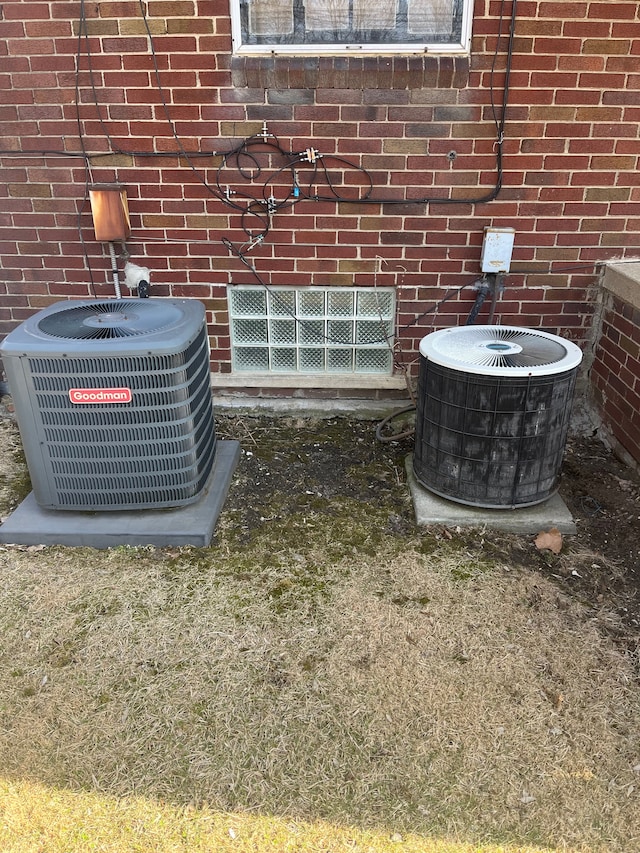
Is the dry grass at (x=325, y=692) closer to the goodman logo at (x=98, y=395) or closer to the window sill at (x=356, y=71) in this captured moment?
the goodman logo at (x=98, y=395)

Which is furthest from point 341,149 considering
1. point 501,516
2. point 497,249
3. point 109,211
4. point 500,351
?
point 501,516

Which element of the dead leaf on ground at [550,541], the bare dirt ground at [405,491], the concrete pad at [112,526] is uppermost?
the concrete pad at [112,526]

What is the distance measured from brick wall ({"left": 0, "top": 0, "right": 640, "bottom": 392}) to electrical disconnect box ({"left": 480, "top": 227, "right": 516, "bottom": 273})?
91mm

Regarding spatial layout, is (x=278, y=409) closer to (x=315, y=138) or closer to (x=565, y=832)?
(x=315, y=138)

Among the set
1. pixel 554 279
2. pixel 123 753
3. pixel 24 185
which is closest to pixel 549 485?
pixel 554 279

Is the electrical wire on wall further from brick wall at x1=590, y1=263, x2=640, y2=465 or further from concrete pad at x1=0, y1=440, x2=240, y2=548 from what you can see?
concrete pad at x1=0, y1=440, x2=240, y2=548

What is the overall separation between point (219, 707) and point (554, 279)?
10.4 feet

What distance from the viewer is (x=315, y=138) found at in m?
3.77

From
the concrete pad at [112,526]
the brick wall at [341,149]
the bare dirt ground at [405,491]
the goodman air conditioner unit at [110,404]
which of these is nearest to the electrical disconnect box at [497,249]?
the brick wall at [341,149]

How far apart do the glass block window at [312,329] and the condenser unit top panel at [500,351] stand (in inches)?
31.9

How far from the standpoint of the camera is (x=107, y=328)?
9.70ft

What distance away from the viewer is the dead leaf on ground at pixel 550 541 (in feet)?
10.0

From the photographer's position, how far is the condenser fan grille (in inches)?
115

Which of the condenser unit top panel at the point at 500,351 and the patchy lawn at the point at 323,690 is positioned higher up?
the condenser unit top panel at the point at 500,351
